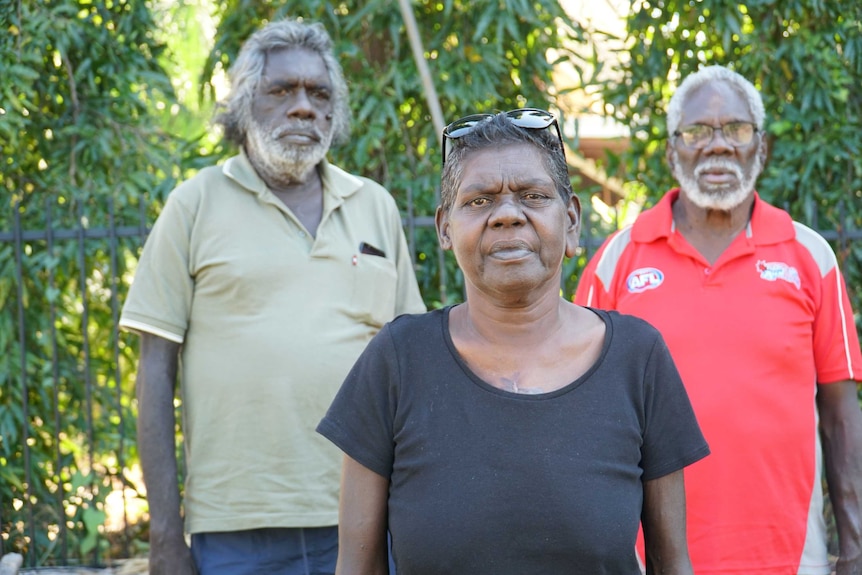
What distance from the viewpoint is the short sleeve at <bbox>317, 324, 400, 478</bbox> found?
187cm

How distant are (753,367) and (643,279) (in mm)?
397

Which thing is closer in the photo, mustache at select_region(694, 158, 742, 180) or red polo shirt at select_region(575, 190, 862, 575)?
red polo shirt at select_region(575, 190, 862, 575)

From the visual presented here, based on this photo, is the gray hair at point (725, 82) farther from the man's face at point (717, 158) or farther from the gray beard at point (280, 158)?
the gray beard at point (280, 158)

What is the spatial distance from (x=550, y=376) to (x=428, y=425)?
248 millimetres

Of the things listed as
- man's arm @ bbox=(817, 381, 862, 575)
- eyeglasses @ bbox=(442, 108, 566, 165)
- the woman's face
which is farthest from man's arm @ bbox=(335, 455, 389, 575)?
man's arm @ bbox=(817, 381, 862, 575)

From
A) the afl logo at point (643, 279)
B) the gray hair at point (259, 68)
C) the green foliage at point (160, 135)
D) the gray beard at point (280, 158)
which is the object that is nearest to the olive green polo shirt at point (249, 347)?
the gray beard at point (280, 158)

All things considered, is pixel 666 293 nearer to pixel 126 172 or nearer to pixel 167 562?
pixel 167 562

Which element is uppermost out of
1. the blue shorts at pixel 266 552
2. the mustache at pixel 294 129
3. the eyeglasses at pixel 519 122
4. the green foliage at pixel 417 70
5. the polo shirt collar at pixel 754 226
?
the green foliage at pixel 417 70

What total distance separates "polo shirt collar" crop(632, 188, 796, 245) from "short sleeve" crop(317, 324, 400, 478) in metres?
1.37

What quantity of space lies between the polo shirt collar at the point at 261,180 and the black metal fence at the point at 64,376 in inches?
48.0

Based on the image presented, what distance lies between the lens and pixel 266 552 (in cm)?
287

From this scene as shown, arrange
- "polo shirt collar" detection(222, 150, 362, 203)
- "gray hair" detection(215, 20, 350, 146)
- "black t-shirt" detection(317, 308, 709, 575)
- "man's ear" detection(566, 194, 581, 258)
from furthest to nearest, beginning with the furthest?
"gray hair" detection(215, 20, 350, 146), "polo shirt collar" detection(222, 150, 362, 203), "man's ear" detection(566, 194, 581, 258), "black t-shirt" detection(317, 308, 709, 575)

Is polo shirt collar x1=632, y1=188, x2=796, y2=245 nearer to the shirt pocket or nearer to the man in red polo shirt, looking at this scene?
the man in red polo shirt

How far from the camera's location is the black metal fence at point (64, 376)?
14.8 ft
